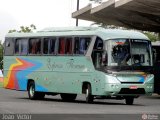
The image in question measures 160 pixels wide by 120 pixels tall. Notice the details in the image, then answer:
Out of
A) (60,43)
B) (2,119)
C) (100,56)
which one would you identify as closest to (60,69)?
(60,43)

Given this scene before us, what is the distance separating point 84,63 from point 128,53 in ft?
6.38

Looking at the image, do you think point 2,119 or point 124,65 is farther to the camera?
point 124,65

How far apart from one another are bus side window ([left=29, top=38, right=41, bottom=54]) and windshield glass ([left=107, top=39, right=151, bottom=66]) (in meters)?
4.74

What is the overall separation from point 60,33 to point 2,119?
541 inches

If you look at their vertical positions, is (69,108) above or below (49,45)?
below

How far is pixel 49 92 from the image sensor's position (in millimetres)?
29781

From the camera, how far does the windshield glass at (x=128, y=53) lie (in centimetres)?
2611

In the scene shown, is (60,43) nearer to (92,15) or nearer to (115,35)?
(115,35)

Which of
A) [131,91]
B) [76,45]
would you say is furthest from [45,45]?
[131,91]

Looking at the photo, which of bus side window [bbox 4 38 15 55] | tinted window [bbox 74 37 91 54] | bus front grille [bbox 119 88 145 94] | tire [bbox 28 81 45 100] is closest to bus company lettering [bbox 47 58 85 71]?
tinted window [bbox 74 37 91 54]

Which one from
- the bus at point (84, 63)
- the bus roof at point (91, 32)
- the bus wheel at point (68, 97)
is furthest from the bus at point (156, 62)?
the bus roof at point (91, 32)

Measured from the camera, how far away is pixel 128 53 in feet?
86.3

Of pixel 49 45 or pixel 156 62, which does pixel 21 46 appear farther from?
pixel 156 62

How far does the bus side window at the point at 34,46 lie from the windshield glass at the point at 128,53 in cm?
474
